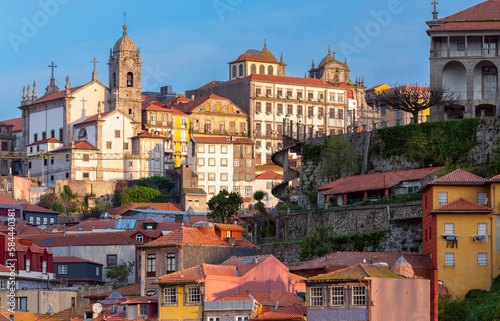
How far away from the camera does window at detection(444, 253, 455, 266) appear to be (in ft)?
222

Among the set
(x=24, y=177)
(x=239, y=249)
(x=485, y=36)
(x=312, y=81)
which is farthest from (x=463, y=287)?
(x=312, y=81)

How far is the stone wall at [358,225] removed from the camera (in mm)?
77438

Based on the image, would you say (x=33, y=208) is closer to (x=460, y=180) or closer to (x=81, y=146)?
(x=81, y=146)

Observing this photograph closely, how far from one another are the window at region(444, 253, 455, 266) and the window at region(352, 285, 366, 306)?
16377mm

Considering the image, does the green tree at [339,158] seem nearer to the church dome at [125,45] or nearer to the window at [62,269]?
the window at [62,269]

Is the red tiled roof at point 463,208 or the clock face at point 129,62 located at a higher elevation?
the clock face at point 129,62

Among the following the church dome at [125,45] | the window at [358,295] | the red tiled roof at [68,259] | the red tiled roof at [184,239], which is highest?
the church dome at [125,45]

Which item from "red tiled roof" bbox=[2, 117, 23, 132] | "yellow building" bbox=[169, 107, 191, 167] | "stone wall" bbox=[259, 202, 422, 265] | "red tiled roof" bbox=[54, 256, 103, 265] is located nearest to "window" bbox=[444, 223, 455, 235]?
"stone wall" bbox=[259, 202, 422, 265]

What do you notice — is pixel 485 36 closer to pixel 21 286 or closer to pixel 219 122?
pixel 21 286

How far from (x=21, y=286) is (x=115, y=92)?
75285mm

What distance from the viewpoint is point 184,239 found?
2788 inches

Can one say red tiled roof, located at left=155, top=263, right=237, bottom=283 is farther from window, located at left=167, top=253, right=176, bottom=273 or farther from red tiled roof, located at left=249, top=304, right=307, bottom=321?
window, located at left=167, top=253, right=176, bottom=273

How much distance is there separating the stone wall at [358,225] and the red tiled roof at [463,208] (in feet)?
26.2

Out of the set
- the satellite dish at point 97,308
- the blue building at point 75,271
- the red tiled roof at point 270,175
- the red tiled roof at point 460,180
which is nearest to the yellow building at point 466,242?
the red tiled roof at point 460,180
